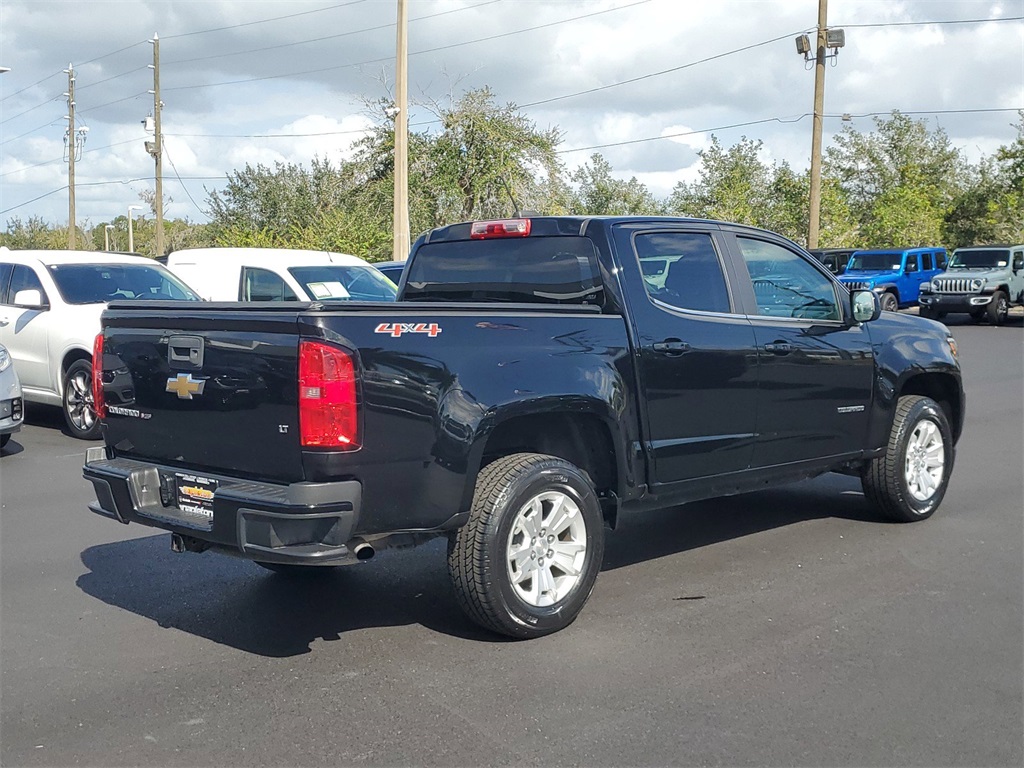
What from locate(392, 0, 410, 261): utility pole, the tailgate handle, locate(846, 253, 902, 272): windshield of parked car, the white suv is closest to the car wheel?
locate(846, 253, 902, 272): windshield of parked car

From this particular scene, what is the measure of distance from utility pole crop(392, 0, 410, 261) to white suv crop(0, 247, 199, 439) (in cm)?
1015

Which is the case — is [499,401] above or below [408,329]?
below

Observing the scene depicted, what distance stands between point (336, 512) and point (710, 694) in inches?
65.2

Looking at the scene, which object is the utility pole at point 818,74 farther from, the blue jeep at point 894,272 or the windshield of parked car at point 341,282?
the windshield of parked car at point 341,282

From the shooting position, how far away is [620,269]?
223 inches

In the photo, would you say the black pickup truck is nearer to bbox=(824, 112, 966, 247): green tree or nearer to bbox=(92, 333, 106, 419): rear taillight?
bbox=(92, 333, 106, 419): rear taillight

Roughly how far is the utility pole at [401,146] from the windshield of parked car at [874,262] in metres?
14.2

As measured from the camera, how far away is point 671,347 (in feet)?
18.8

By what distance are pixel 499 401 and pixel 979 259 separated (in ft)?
89.0

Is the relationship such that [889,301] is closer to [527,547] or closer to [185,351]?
[527,547]

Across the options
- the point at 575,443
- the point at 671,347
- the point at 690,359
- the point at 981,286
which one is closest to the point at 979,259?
the point at 981,286

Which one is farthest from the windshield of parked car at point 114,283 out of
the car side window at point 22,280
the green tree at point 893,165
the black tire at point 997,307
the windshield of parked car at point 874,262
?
the green tree at point 893,165

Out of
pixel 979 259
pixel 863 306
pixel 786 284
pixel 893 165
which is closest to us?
pixel 786 284

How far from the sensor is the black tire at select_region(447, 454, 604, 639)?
16.0 feet
